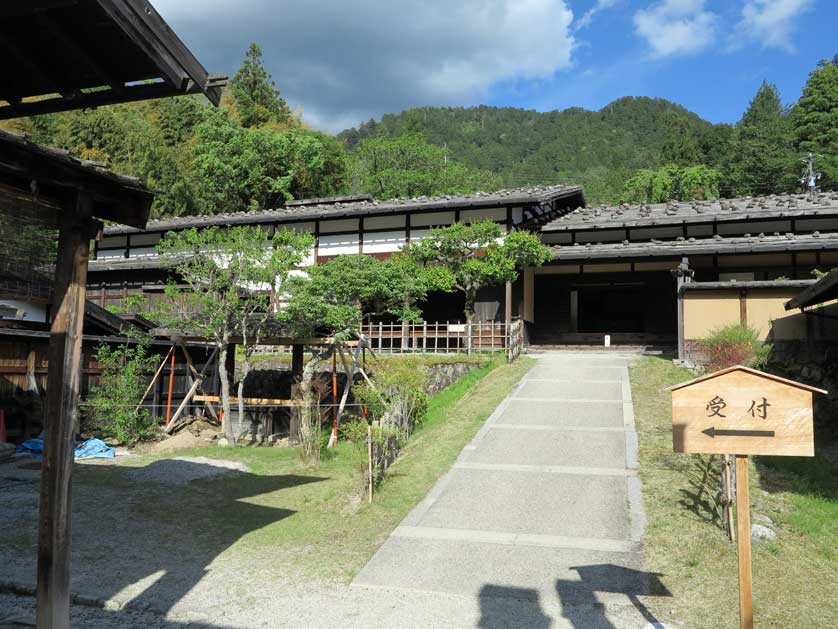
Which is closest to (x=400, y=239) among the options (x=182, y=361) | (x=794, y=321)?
(x=182, y=361)

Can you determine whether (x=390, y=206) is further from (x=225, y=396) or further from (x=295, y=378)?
(x=225, y=396)

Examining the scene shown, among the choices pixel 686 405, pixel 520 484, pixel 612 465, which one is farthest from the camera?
pixel 612 465

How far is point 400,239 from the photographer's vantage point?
69.6ft

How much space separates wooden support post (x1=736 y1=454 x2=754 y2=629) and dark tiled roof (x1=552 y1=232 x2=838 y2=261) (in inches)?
573

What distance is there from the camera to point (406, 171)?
37.6 meters

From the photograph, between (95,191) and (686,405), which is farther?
(686,405)

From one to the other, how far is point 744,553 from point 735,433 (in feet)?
2.78

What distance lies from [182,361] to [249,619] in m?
11.7

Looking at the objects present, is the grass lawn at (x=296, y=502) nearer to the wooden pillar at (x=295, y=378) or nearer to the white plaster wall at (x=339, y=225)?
the wooden pillar at (x=295, y=378)

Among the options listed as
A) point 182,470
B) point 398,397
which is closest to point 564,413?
point 398,397

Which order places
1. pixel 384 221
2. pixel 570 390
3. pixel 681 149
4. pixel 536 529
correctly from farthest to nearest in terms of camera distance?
pixel 681 149
pixel 384 221
pixel 570 390
pixel 536 529

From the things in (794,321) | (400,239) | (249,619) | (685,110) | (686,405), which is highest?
(685,110)

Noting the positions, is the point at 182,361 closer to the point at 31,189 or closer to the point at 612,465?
the point at 612,465

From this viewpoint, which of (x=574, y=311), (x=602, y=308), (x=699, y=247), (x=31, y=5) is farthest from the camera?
(x=602, y=308)
